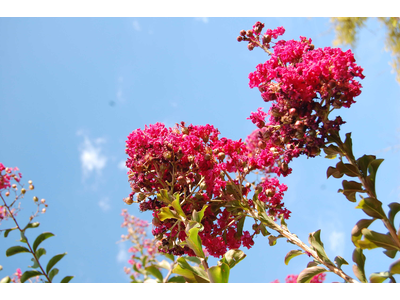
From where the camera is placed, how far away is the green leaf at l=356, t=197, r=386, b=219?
1.03 meters

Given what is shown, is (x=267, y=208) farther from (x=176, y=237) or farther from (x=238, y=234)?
(x=176, y=237)

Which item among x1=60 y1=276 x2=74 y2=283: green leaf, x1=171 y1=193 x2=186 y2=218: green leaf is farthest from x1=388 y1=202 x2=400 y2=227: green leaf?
x1=60 y1=276 x2=74 y2=283: green leaf

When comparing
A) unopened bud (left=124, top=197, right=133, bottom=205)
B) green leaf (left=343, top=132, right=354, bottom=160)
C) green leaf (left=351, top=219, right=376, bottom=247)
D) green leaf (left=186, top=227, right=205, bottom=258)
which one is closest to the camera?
green leaf (left=186, top=227, right=205, bottom=258)

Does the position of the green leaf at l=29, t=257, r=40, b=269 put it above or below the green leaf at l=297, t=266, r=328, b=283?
above

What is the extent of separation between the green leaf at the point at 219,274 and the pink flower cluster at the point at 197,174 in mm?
527

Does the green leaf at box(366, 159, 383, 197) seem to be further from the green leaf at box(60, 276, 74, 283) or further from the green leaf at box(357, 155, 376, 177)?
the green leaf at box(60, 276, 74, 283)

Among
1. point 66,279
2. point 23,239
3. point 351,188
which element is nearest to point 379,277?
point 351,188

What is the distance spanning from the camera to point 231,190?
1505mm

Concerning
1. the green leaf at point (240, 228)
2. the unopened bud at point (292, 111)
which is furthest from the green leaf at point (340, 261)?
the unopened bud at point (292, 111)

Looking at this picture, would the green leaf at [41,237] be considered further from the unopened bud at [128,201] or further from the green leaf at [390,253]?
the green leaf at [390,253]

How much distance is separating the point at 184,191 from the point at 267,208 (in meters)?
0.51

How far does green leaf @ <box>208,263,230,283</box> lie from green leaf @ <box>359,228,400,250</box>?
0.55 metres

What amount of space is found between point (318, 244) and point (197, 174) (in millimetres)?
714

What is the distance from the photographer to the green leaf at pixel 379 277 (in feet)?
3.13
